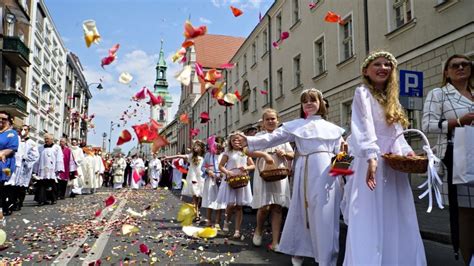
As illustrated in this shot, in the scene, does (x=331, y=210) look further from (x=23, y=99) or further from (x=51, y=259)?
(x=23, y=99)

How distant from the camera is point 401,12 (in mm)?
12695

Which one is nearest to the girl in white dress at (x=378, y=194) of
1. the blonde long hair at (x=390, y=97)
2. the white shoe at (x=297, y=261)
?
the blonde long hair at (x=390, y=97)

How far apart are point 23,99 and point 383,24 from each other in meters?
25.5

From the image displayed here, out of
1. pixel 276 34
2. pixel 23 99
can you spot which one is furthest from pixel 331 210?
pixel 23 99

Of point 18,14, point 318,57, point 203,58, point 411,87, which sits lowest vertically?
point 411,87

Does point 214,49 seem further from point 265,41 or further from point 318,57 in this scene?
point 318,57

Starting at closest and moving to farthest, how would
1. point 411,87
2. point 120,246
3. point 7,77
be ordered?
A: point 120,246 → point 411,87 → point 7,77

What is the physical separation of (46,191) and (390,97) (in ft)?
36.5

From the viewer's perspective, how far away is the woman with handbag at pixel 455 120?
3.03 metres

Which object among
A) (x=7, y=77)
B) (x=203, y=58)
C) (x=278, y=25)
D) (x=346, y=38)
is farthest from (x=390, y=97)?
(x=203, y=58)

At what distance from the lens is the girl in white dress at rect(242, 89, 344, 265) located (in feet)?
12.4

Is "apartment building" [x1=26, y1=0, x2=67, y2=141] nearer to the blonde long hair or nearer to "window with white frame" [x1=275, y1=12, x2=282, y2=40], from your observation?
"window with white frame" [x1=275, y1=12, x2=282, y2=40]

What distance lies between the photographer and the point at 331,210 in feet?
12.6

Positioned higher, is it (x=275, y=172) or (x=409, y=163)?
(x=409, y=163)
